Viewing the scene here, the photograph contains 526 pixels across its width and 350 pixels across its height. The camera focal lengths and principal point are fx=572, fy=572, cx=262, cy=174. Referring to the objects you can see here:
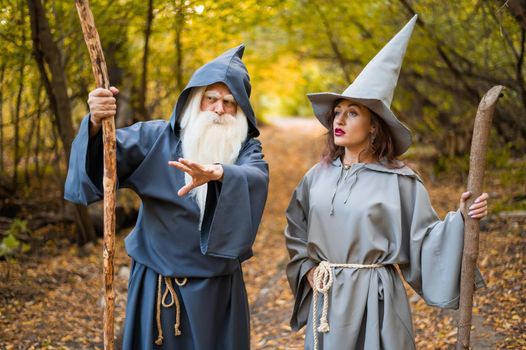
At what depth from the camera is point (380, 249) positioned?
276 centimetres

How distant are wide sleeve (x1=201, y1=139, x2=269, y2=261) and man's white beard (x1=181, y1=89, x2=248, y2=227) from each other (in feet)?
0.68

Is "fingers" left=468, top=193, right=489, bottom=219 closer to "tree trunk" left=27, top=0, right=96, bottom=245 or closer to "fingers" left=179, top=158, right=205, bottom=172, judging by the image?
"fingers" left=179, top=158, right=205, bottom=172

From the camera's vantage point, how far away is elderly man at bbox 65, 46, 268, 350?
2.77 meters

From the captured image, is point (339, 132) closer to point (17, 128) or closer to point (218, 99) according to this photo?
point (218, 99)

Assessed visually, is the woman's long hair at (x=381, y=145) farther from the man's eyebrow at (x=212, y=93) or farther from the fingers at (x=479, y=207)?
the man's eyebrow at (x=212, y=93)

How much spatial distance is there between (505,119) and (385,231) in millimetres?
4478

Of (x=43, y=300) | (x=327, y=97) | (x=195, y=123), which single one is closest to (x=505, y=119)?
(x=327, y=97)

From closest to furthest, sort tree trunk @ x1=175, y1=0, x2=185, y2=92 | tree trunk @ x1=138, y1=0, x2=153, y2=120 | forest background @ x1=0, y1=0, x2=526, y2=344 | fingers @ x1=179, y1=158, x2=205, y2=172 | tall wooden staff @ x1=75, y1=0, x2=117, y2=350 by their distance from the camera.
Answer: fingers @ x1=179, y1=158, x2=205, y2=172 → tall wooden staff @ x1=75, y1=0, x2=117, y2=350 → forest background @ x1=0, y1=0, x2=526, y2=344 → tree trunk @ x1=175, y1=0, x2=185, y2=92 → tree trunk @ x1=138, y1=0, x2=153, y2=120

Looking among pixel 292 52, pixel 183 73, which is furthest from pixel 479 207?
pixel 292 52

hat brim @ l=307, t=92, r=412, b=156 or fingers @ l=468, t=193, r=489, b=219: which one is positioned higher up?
hat brim @ l=307, t=92, r=412, b=156

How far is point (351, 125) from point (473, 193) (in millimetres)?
676

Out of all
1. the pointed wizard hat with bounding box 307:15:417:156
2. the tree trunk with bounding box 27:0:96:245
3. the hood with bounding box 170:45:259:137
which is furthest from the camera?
the tree trunk with bounding box 27:0:96:245

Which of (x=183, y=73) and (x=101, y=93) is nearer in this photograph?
(x=101, y=93)

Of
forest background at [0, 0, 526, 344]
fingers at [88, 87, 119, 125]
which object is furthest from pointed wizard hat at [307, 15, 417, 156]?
forest background at [0, 0, 526, 344]
